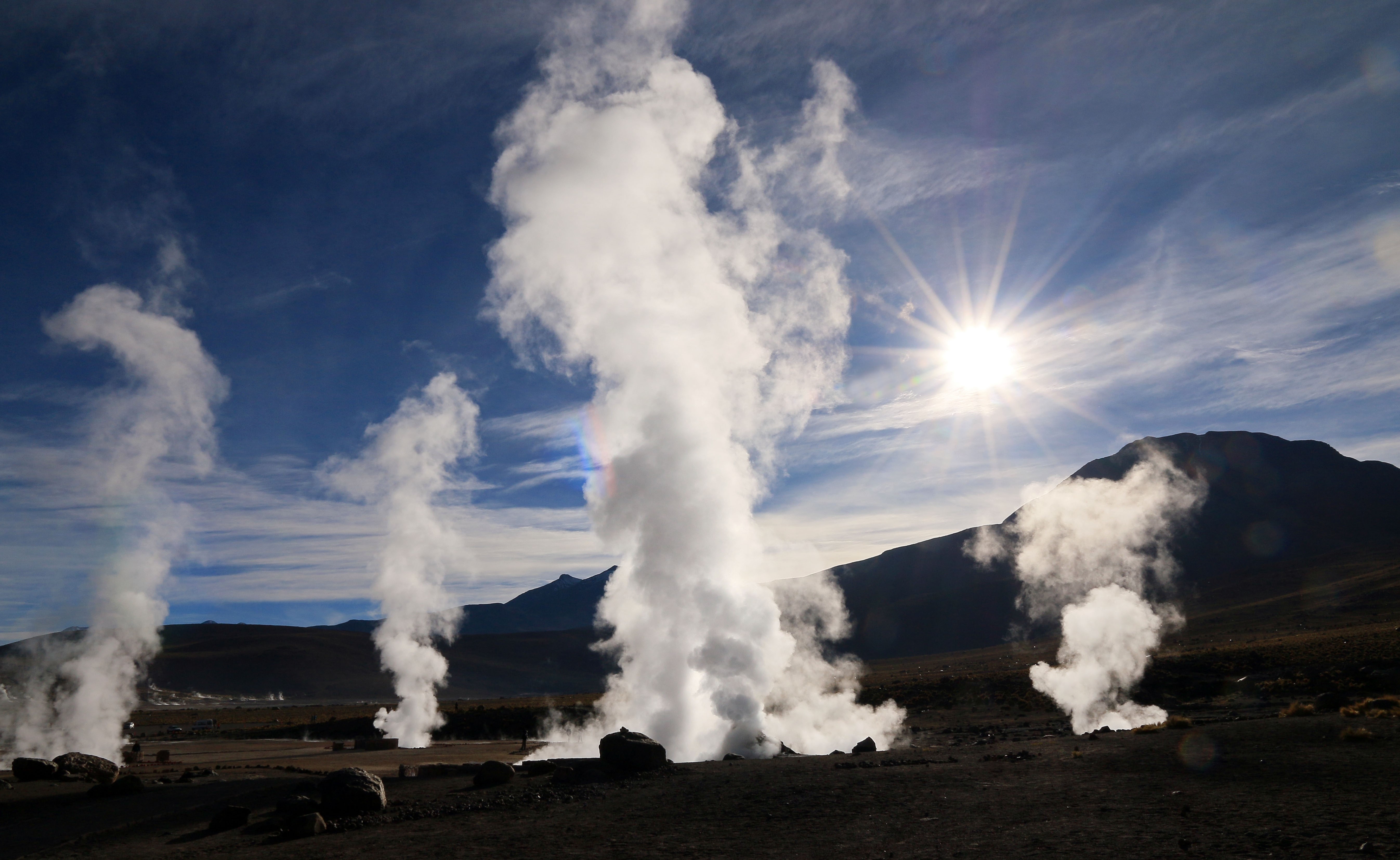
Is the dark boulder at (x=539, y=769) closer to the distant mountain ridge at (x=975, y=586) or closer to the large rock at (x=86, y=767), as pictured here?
the large rock at (x=86, y=767)

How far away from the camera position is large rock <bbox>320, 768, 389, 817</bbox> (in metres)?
17.2

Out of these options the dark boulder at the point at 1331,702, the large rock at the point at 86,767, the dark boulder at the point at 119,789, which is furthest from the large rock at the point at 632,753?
the dark boulder at the point at 1331,702

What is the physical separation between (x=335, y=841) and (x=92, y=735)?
105 feet

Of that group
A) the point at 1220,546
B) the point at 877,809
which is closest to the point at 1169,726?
the point at 877,809

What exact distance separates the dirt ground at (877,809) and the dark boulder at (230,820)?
12.8 inches

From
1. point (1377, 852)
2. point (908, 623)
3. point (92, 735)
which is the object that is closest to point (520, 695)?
point (908, 623)

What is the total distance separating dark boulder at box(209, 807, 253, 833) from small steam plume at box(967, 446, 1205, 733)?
3149 centimetres

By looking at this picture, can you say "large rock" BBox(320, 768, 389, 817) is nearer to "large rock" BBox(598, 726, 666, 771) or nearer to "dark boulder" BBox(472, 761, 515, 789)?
"dark boulder" BBox(472, 761, 515, 789)

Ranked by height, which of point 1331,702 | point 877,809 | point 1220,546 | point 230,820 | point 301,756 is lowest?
point 301,756

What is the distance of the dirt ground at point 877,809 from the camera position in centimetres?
1190

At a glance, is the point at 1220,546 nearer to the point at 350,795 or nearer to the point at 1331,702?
the point at 1331,702

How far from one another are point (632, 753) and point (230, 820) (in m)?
9.88

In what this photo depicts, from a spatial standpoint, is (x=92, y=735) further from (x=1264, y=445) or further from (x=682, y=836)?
(x=1264, y=445)

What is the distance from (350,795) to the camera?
17.4m
